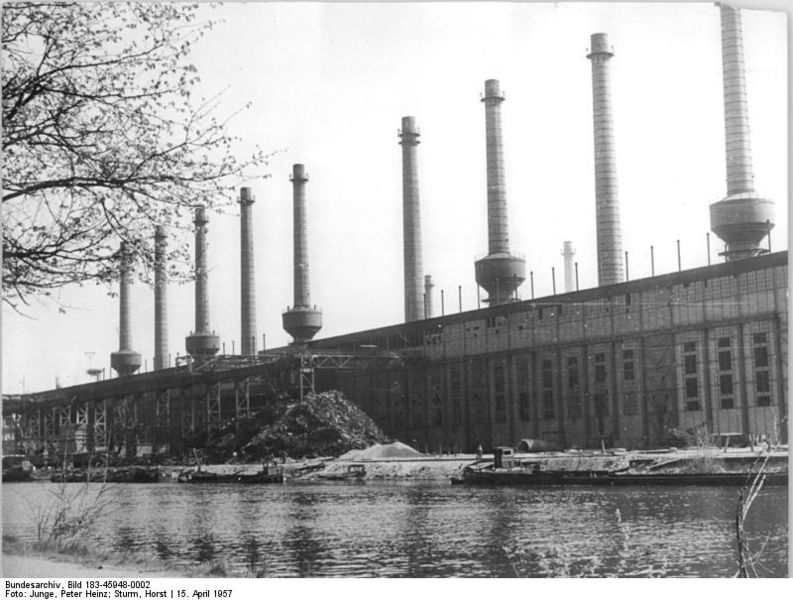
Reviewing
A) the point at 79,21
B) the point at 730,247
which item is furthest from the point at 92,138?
the point at 730,247

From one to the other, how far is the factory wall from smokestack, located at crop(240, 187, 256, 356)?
8.37 metres

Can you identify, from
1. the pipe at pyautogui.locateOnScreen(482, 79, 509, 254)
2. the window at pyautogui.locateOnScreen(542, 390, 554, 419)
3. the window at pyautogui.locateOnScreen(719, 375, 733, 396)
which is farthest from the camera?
the pipe at pyautogui.locateOnScreen(482, 79, 509, 254)

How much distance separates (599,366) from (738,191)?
30.7 feet

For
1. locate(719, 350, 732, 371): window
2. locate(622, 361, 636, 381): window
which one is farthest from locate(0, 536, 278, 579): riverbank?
locate(622, 361, 636, 381): window

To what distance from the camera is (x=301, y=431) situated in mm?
47656

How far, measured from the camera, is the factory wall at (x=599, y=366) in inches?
1176

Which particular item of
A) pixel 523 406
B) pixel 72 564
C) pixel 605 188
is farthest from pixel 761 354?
pixel 72 564

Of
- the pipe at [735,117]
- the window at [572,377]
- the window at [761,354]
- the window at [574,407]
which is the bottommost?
the window at [574,407]

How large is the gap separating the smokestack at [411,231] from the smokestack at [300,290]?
6.25m

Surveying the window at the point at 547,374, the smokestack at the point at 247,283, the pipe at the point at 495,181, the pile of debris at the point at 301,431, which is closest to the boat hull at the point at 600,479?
the window at the point at 547,374

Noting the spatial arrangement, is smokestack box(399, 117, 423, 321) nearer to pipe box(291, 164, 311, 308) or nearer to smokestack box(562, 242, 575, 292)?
pipe box(291, 164, 311, 308)

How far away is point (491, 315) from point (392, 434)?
26.9 feet

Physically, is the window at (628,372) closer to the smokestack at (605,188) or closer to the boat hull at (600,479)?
the boat hull at (600,479)

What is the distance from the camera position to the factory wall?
29.9 meters
